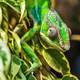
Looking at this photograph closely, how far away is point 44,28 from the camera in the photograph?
36.7 inches

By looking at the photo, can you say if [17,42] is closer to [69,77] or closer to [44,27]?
[44,27]

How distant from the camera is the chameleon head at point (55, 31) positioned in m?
0.93

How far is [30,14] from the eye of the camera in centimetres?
95

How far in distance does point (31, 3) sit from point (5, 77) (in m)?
0.26

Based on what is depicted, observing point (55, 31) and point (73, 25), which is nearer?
point (55, 31)

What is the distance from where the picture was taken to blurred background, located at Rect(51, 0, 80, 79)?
1.06 metres

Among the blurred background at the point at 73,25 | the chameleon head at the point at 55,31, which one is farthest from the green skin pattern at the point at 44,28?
the blurred background at the point at 73,25

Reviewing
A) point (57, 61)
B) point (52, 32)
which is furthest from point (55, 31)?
point (57, 61)

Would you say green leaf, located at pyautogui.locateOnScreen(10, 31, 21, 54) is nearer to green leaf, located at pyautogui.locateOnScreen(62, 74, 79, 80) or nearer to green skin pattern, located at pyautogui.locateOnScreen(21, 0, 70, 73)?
green skin pattern, located at pyautogui.locateOnScreen(21, 0, 70, 73)

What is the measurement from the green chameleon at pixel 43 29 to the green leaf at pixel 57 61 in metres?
0.02

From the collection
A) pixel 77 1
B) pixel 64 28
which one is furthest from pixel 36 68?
pixel 77 1

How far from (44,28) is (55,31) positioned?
0.13 ft

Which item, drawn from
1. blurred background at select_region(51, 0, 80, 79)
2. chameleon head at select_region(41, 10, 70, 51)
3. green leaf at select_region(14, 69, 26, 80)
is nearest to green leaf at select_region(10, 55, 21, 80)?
green leaf at select_region(14, 69, 26, 80)

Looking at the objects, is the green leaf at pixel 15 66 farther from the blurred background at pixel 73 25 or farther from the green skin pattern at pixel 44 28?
the blurred background at pixel 73 25
